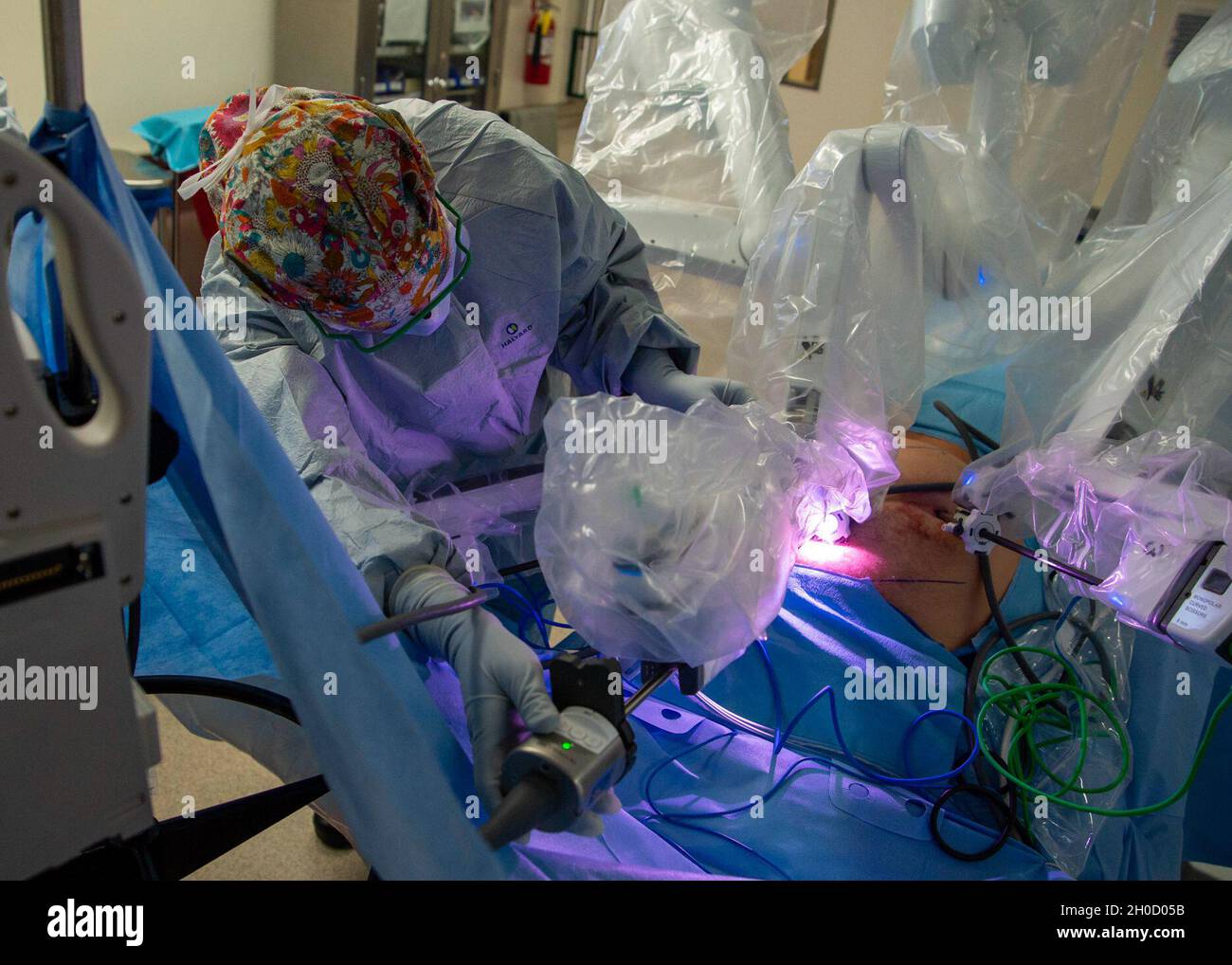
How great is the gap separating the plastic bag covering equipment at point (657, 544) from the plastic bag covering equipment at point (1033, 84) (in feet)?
3.31

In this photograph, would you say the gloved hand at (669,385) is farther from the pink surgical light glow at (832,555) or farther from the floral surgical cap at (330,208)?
the floral surgical cap at (330,208)

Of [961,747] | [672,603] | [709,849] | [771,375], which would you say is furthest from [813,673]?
[672,603]

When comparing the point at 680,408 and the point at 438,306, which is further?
the point at 680,408

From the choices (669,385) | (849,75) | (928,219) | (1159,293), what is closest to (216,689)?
(669,385)

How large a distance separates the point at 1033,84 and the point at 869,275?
63 centimetres

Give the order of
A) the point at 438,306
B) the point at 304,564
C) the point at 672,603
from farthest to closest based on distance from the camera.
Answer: the point at 438,306 < the point at 672,603 < the point at 304,564

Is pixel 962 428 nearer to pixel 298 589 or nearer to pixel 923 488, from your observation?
pixel 923 488

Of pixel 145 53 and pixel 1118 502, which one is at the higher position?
pixel 145 53

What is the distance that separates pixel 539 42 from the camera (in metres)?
4.43

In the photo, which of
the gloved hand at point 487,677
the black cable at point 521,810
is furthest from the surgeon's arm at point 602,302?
the black cable at point 521,810

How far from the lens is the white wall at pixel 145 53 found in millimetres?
2844

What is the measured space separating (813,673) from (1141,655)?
508 mm

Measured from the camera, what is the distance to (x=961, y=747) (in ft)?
4.51
